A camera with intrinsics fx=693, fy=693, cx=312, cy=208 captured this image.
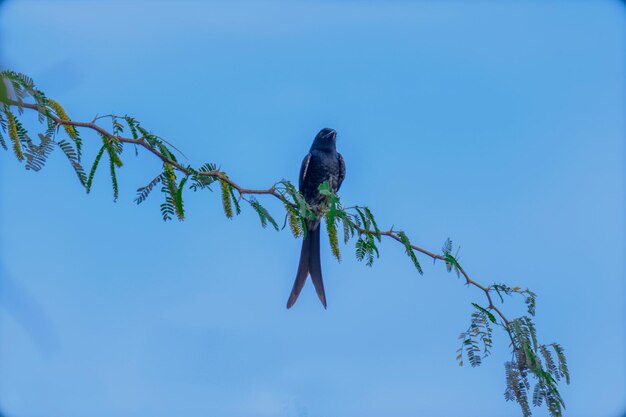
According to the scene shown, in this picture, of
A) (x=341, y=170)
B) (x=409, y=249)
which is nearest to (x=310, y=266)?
(x=409, y=249)

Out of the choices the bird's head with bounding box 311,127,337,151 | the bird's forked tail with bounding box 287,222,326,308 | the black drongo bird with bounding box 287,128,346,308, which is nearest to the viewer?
the bird's forked tail with bounding box 287,222,326,308

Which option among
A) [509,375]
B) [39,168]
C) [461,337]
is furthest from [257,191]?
[509,375]

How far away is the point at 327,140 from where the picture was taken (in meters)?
5.41

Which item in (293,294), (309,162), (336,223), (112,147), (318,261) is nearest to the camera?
(112,147)

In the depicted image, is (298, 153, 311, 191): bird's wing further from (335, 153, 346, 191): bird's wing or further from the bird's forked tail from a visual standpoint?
the bird's forked tail

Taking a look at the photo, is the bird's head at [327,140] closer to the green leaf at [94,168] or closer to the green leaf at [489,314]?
the green leaf at [489,314]

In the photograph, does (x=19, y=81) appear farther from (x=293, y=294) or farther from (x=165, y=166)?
(x=293, y=294)

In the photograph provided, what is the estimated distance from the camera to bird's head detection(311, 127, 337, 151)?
539cm

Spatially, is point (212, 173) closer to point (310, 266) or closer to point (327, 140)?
point (310, 266)

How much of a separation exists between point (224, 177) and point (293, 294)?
49.8 inches

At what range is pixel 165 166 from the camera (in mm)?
2473

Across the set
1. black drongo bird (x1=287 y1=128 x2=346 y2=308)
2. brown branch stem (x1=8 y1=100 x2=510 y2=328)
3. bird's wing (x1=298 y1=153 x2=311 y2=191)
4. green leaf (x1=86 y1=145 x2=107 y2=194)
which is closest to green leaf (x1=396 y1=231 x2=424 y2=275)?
brown branch stem (x1=8 y1=100 x2=510 y2=328)

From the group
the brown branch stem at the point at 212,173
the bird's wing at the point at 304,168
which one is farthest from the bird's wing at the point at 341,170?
the brown branch stem at the point at 212,173

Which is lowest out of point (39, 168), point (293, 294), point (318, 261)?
point (39, 168)
